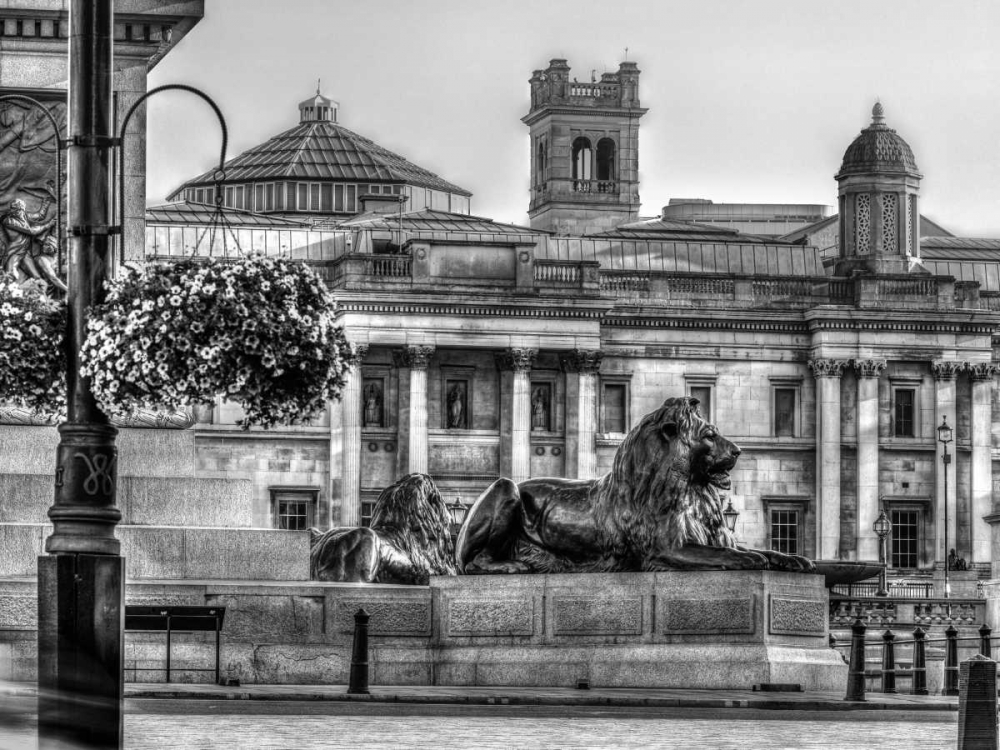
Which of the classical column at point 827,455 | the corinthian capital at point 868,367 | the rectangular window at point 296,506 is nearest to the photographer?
the rectangular window at point 296,506

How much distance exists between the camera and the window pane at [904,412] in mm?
104312

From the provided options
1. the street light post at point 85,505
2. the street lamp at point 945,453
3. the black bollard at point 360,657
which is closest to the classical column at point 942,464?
the street lamp at point 945,453

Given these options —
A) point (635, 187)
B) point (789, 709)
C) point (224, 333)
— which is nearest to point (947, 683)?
point (789, 709)

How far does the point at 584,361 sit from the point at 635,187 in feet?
145

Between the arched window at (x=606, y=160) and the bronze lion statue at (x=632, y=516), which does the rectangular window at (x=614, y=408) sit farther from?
the bronze lion statue at (x=632, y=516)

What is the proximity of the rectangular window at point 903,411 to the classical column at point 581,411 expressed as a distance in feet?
34.3

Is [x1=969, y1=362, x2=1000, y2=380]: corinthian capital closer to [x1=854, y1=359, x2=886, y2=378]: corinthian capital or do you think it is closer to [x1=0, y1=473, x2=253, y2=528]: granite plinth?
[x1=854, y1=359, x2=886, y2=378]: corinthian capital

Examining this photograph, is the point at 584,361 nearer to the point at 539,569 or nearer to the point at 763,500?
the point at 763,500

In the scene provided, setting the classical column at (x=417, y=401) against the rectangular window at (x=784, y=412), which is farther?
the rectangular window at (x=784, y=412)

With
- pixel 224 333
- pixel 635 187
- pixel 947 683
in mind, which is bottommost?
pixel 947 683

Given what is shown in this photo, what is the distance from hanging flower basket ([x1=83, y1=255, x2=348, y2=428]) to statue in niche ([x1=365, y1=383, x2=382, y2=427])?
273 feet

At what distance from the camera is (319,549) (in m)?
31.0

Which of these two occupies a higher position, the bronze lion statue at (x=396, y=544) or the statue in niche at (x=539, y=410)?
the statue in niche at (x=539, y=410)

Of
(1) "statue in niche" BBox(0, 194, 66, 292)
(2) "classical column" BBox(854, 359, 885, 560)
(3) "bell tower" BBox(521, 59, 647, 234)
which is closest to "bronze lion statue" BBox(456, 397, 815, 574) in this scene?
(1) "statue in niche" BBox(0, 194, 66, 292)
